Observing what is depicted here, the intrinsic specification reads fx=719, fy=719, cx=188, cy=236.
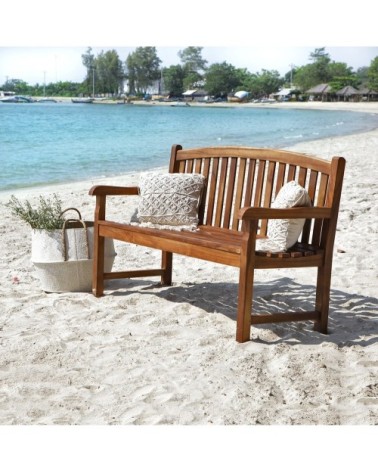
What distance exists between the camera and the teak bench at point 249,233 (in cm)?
368

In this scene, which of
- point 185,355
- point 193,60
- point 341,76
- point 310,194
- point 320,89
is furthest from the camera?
point 320,89

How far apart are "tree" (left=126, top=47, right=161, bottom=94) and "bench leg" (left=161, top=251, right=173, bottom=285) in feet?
49.7

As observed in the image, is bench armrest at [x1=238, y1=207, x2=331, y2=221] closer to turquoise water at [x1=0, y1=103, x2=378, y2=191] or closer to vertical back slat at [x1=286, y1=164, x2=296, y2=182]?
vertical back slat at [x1=286, y1=164, x2=296, y2=182]

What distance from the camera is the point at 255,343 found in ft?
12.3

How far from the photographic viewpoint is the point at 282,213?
369 cm

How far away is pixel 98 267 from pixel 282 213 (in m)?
1.49

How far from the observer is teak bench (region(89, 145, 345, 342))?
3.68m

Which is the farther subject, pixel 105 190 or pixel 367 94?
pixel 367 94

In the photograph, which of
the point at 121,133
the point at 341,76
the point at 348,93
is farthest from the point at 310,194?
the point at 121,133

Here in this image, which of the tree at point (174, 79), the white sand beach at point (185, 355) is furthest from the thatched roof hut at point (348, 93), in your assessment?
the white sand beach at point (185, 355)

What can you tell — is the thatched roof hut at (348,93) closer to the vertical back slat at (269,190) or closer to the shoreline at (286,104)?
the shoreline at (286,104)

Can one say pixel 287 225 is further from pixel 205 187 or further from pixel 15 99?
pixel 15 99

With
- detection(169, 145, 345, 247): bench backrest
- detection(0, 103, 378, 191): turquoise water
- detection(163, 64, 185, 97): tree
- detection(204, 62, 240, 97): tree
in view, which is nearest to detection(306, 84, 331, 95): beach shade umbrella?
detection(0, 103, 378, 191): turquoise water
